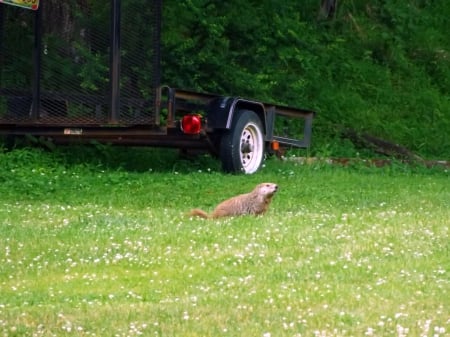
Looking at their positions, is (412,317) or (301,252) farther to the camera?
(301,252)

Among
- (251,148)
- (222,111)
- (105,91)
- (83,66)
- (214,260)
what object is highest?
(83,66)

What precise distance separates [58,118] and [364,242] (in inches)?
293

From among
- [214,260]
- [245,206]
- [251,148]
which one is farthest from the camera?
[251,148]

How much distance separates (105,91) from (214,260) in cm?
696

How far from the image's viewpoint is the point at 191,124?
1673 cm

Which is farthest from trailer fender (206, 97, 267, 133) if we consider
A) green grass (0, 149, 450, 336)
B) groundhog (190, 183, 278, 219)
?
groundhog (190, 183, 278, 219)

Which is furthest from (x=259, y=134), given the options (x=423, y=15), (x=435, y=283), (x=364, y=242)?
(x=423, y=15)

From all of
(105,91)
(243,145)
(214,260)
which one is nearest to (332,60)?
(243,145)

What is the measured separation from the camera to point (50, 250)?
35.0 feet

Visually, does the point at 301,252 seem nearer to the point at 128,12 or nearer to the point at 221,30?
the point at 128,12

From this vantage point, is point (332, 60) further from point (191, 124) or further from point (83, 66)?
point (83, 66)

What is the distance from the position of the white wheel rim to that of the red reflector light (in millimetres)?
1072

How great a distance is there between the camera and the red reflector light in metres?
16.7

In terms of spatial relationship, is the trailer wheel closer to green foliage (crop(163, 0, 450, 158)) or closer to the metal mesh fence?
the metal mesh fence
